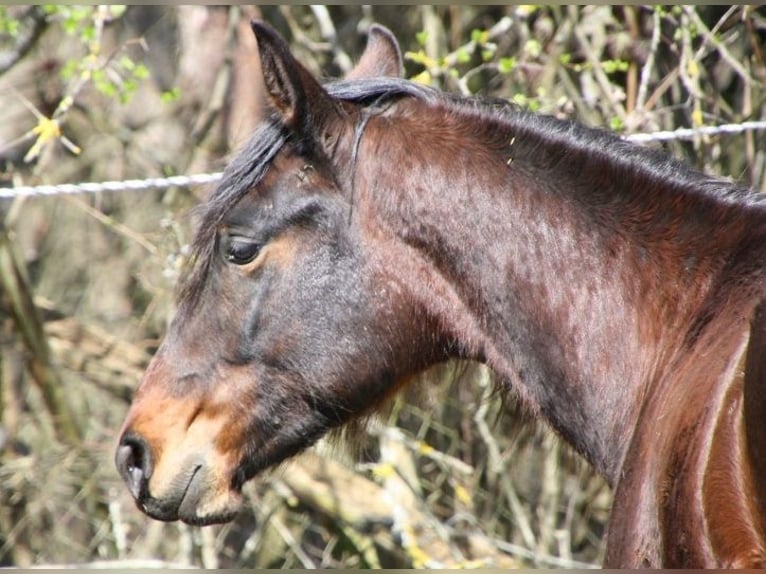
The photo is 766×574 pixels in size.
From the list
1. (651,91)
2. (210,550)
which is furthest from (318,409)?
(651,91)

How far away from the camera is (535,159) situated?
237cm

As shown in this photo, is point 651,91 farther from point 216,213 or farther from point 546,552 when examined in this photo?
point 216,213

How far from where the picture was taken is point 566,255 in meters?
2.30

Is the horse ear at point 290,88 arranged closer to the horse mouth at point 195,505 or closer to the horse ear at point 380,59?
the horse ear at point 380,59

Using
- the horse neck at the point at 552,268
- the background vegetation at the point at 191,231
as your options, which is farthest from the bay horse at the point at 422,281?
the background vegetation at the point at 191,231

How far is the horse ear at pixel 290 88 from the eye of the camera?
2.28 metres

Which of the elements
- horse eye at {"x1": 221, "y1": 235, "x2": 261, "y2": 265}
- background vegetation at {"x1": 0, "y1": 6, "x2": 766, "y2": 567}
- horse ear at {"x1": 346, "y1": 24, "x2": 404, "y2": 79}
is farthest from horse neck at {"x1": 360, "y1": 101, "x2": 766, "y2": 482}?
background vegetation at {"x1": 0, "y1": 6, "x2": 766, "y2": 567}

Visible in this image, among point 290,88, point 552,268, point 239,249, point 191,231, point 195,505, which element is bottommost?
point 191,231

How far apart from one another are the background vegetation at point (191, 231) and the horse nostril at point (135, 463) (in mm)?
2287

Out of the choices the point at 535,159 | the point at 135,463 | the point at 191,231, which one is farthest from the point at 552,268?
the point at 191,231

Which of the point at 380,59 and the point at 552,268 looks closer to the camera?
the point at 552,268

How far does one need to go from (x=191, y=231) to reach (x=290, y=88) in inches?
100

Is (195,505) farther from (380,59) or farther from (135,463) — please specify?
(380,59)

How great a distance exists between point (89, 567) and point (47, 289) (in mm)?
1829
